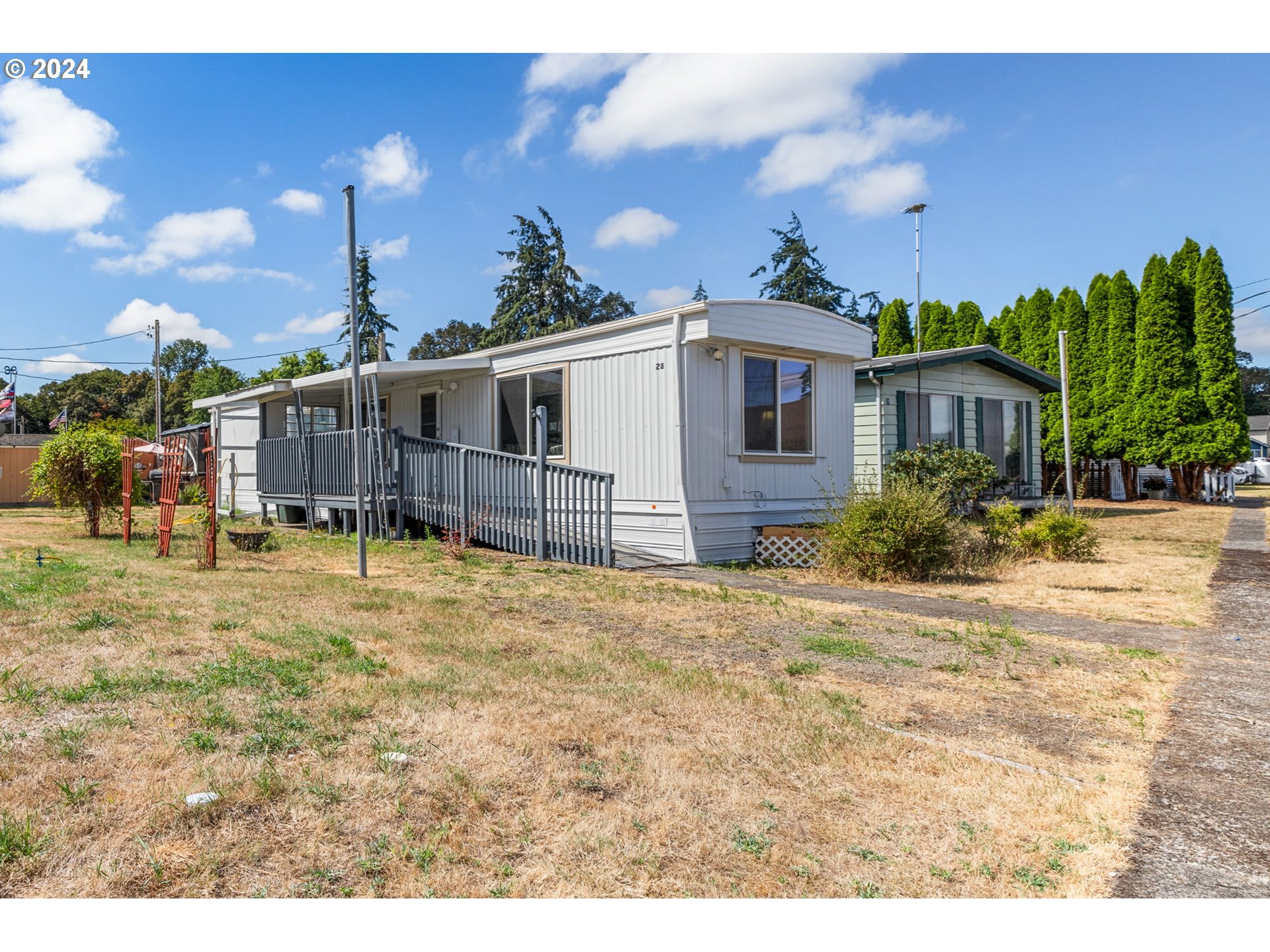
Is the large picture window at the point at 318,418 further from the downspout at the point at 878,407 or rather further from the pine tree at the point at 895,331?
the pine tree at the point at 895,331

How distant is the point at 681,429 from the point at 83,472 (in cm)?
899

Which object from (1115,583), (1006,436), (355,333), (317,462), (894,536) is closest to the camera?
(355,333)

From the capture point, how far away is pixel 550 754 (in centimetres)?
329

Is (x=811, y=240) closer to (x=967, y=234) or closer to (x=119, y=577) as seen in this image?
(x=967, y=234)

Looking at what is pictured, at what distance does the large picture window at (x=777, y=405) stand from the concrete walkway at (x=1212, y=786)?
566cm

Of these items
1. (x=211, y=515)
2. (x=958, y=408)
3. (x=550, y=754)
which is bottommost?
(x=550, y=754)

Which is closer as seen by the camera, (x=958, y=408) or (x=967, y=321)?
(x=958, y=408)

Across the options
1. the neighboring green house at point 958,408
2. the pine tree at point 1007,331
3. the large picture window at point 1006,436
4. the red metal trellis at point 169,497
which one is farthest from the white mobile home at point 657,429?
the pine tree at point 1007,331

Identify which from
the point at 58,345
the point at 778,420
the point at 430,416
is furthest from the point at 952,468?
the point at 58,345

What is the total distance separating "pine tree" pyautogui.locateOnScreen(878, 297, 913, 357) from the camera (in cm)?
2623

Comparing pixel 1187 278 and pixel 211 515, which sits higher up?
pixel 1187 278

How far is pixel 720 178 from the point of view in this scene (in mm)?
16828

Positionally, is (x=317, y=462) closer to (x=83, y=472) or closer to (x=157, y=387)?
(x=83, y=472)

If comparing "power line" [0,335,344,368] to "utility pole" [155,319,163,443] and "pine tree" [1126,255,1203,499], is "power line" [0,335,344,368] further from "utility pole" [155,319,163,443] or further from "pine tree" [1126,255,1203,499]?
"pine tree" [1126,255,1203,499]
